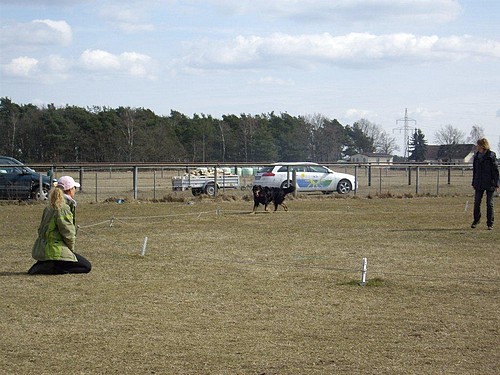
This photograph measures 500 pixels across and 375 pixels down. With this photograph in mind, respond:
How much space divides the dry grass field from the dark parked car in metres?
12.0

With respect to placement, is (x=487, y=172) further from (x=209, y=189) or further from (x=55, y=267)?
(x=209, y=189)

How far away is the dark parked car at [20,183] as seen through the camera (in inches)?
1120

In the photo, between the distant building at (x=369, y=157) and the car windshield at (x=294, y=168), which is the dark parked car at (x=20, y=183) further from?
the distant building at (x=369, y=157)

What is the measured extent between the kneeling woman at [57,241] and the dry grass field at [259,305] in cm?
26

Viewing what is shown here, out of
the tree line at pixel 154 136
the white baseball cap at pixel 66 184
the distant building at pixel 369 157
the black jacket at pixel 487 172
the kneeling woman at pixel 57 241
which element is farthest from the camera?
the distant building at pixel 369 157

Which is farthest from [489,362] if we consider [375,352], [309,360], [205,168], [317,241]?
[205,168]

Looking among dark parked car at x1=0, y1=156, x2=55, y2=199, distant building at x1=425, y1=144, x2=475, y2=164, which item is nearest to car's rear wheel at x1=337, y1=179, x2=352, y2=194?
dark parked car at x1=0, y1=156, x2=55, y2=199

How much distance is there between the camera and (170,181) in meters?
41.9

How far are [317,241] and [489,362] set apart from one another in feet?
29.4

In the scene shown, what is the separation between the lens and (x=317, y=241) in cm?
1536

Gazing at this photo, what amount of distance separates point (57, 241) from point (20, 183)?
1847 centimetres

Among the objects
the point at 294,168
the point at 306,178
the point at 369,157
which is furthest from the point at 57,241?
the point at 369,157

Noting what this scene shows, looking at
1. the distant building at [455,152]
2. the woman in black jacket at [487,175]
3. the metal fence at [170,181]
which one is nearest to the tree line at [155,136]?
the distant building at [455,152]

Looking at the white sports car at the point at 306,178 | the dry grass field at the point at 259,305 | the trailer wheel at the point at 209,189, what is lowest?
the dry grass field at the point at 259,305
